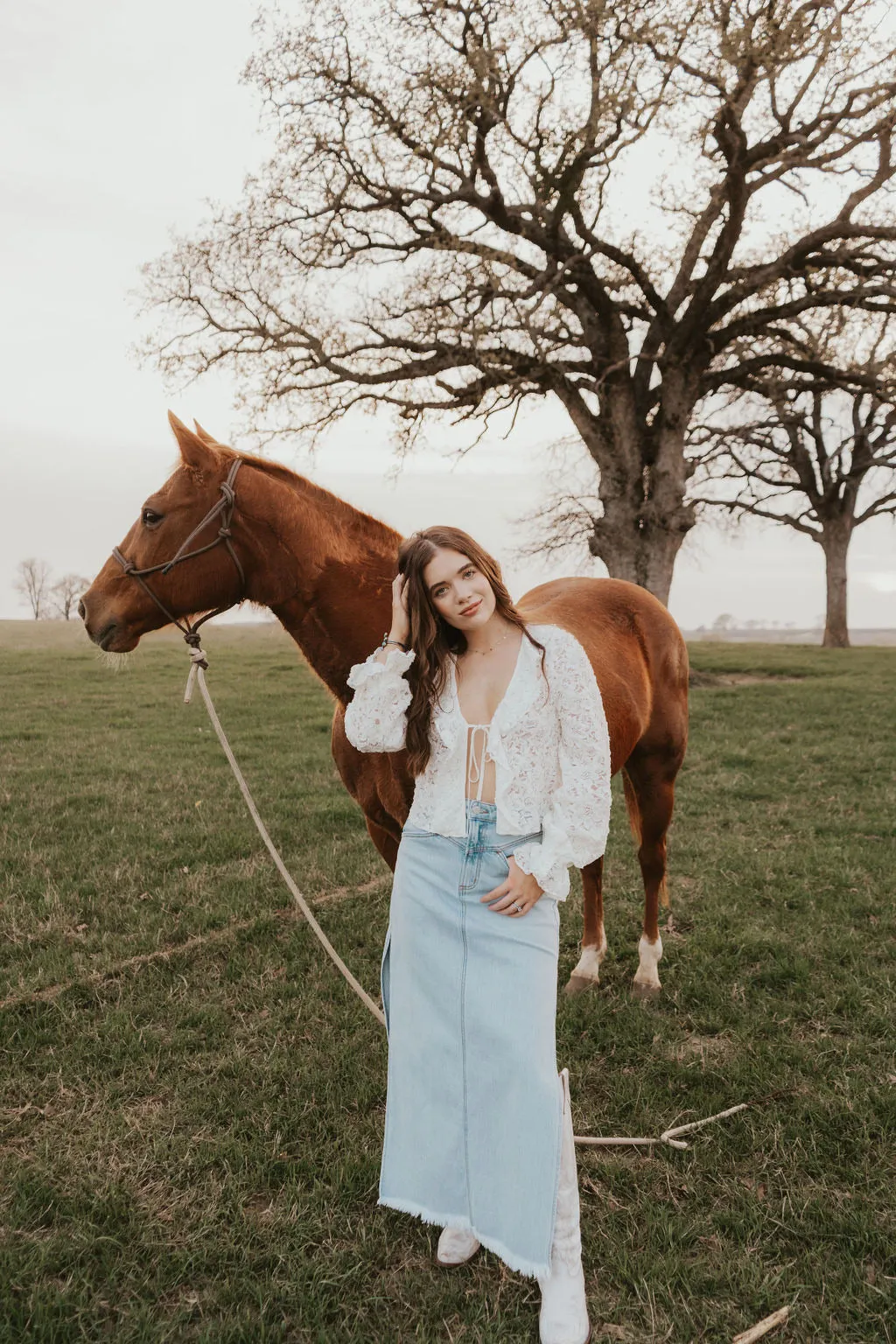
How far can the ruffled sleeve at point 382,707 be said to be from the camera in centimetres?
238

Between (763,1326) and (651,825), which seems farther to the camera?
(651,825)

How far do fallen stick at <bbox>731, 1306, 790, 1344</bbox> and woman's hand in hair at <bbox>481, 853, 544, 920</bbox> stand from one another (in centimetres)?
143

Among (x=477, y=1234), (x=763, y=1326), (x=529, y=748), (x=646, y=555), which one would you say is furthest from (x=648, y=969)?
(x=646, y=555)

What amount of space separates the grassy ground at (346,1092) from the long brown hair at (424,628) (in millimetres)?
1737

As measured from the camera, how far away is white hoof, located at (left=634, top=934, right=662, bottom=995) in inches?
172

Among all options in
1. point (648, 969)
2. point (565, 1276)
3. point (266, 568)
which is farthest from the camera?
point (648, 969)

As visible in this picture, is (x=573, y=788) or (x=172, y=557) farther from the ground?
(x=172, y=557)

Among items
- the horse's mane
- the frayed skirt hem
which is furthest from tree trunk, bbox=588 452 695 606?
the frayed skirt hem

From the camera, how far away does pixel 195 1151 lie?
10.4 ft

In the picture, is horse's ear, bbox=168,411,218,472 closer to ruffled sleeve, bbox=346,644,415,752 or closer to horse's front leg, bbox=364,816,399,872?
ruffled sleeve, bbox=346,644,415,752

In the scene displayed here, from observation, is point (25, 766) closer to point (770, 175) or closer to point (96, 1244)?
point (96, 1244)

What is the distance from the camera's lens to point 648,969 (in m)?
4.45

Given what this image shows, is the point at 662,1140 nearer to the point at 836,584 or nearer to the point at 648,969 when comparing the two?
the point at 648,969

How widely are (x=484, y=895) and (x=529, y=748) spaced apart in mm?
431
